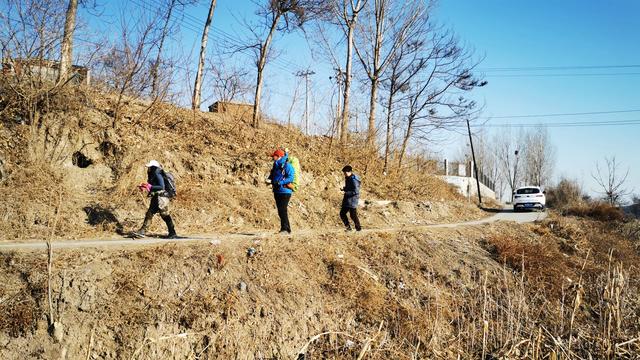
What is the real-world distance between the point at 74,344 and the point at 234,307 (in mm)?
2375

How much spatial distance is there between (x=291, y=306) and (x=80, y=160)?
844 centimetres

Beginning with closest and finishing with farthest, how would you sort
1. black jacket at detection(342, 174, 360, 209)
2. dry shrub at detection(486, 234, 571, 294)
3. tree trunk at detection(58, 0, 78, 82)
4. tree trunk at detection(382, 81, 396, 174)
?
black jacket at detection(342, 174, 360, 209), dry shrub at detection(486, 234, 571, 294), tree trunk at detection(58, 0, 78, 82), tree trunk at detection(382, 81, 396, 174)

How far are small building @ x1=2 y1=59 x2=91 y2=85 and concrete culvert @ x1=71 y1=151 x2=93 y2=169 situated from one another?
7.14 ft

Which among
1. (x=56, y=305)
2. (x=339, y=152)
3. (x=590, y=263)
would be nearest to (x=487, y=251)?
(x=590, y=263)

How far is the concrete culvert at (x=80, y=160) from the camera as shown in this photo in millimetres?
12336

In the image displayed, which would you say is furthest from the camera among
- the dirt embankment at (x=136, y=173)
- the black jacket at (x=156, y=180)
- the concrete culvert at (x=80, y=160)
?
the concrete culvert at (x=80, y=160)

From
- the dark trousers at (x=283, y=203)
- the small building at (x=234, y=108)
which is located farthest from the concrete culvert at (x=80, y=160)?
the small building at (x=234, y=108)

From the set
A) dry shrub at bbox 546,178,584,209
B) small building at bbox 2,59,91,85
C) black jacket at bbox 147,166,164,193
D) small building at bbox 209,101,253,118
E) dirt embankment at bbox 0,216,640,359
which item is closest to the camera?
dirt embankment at bbox 0,216,640,359

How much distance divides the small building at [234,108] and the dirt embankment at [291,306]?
11.2 m

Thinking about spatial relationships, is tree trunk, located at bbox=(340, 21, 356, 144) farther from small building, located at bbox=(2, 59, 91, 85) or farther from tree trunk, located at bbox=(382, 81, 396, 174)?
small building, located at bbox=(2, 59, 91, 85)

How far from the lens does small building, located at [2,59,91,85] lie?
438 inches

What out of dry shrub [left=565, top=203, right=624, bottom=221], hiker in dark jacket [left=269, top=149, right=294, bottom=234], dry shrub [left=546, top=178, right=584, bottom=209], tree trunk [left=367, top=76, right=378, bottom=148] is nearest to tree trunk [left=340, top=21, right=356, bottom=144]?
tree trunk [left=367, top=76, right=378, bottom=148]

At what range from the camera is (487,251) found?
13000 millimetres

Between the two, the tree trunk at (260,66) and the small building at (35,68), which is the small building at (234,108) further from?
the small building at (35,68)
